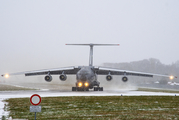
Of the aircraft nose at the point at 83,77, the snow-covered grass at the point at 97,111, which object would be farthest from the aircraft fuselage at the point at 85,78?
the snow-covered grass at the point at 97,111

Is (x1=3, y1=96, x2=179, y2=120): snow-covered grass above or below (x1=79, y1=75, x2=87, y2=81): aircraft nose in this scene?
below

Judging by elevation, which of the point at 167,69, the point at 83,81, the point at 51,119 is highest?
the point at 167,69

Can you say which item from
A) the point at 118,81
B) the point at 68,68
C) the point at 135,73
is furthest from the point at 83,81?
the point at 118,81

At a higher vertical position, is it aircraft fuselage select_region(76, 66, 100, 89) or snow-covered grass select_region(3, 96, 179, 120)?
aircraft fuselage select_region(76, 66, 100, 89)

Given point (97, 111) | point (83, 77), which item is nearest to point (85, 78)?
point (83, 77)

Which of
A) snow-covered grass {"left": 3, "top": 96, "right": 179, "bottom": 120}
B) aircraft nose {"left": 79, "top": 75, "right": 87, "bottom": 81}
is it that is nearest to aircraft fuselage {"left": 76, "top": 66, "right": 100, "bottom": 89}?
aircraft nose {"left": 79, "top": 75, "right": 87, "bottom": 81}

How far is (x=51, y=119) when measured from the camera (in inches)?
411

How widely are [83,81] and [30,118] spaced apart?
67.1ft

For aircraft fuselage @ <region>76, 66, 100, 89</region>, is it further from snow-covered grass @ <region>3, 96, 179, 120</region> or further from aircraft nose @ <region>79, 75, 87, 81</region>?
snow-covered grass @ <region>3, 96, 179, 120</region>

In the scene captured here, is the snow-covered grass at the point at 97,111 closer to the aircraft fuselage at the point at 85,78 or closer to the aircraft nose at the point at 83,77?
the aircraft nose at the point at 83,77

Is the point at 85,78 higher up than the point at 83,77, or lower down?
lower down

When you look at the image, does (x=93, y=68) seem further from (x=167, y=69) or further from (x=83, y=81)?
(x=167, y=69)

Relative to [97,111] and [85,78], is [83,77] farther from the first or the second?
[97,111]

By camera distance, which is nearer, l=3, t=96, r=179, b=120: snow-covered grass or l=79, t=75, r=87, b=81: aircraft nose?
l=3, t=96, r=179, b=120: snow-covered grass
